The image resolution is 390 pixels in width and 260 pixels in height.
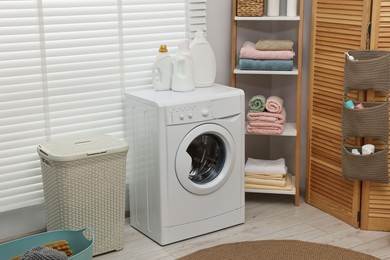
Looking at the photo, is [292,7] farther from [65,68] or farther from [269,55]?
[65,68]

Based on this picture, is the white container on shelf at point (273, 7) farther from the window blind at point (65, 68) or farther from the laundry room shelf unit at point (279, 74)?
the window blind at point (65, 68)

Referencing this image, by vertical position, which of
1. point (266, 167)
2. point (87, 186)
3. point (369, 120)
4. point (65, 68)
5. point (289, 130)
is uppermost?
point (65, 68)

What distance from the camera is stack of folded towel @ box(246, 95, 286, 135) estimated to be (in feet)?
13.1

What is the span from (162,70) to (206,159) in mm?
582

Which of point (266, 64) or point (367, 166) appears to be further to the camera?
point (266, 64)

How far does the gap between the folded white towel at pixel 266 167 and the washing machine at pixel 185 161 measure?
304mm

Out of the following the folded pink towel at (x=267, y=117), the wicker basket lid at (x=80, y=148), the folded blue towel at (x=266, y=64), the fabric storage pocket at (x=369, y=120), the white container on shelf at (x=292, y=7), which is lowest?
the wicker basket lid at (x=80, y=148)

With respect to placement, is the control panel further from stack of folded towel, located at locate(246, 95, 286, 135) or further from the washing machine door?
stack of folded towel, located at locate(246, 95, 286, 135)

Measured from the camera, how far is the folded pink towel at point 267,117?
3.99m

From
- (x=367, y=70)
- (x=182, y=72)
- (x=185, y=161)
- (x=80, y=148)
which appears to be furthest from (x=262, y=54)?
(x=80, y=148)

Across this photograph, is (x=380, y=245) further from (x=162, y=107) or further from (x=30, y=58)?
(x=30, y=58)

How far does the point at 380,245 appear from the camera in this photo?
11.5 feet

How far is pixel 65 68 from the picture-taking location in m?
3.54

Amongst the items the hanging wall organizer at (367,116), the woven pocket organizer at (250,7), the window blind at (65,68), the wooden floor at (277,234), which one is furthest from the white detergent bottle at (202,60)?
the wooden floor at (277,234)
